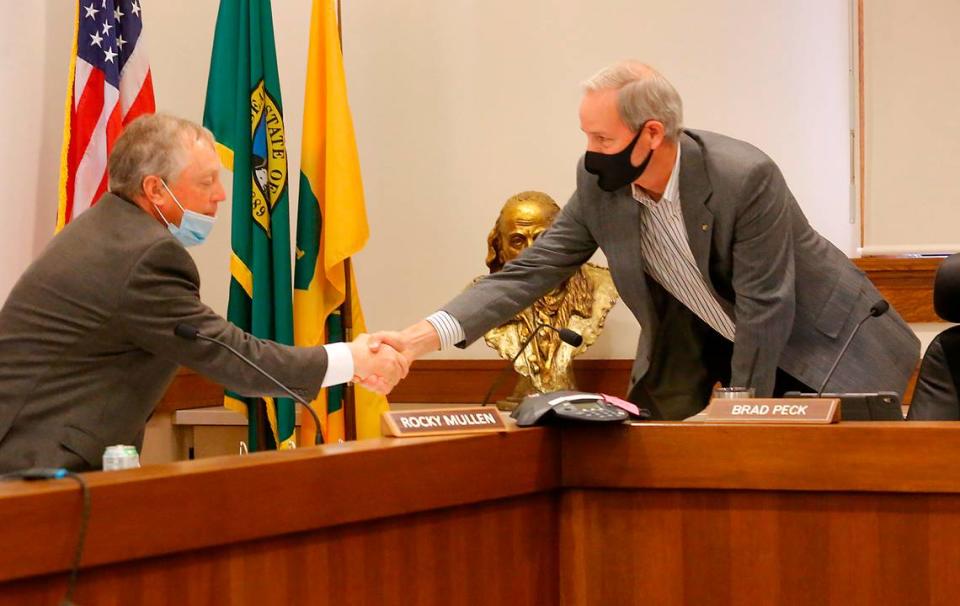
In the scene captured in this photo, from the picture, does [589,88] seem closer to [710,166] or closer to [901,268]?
[710,166]

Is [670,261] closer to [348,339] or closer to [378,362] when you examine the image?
[378,362]

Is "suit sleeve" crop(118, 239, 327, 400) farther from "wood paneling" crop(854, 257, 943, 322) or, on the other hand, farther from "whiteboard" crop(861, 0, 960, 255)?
"whiteboard" crop(861, 0, 960, 255)

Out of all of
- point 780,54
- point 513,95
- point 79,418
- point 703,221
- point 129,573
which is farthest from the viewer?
point 513,95

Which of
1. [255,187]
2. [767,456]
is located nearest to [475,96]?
[255,187]

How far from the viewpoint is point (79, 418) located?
240 cm

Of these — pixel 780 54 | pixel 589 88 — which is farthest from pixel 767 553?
pixel 780 54

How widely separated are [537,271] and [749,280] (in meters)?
0.56

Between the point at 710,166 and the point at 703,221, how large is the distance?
14 centimetres

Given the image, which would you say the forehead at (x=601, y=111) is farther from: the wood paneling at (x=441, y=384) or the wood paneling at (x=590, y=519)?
the wood paneling at (x=441, y=384)

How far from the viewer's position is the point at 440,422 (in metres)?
1.99

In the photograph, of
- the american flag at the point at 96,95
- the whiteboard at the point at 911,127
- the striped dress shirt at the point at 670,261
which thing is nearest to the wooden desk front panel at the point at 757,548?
the striped dress shirt at the point at 670,261

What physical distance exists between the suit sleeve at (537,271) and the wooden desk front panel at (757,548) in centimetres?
94

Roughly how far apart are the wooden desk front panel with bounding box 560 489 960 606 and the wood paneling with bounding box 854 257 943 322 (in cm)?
270

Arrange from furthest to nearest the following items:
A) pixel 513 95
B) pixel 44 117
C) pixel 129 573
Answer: pixel 513 95
pixel 44 117
pixel 129 573
